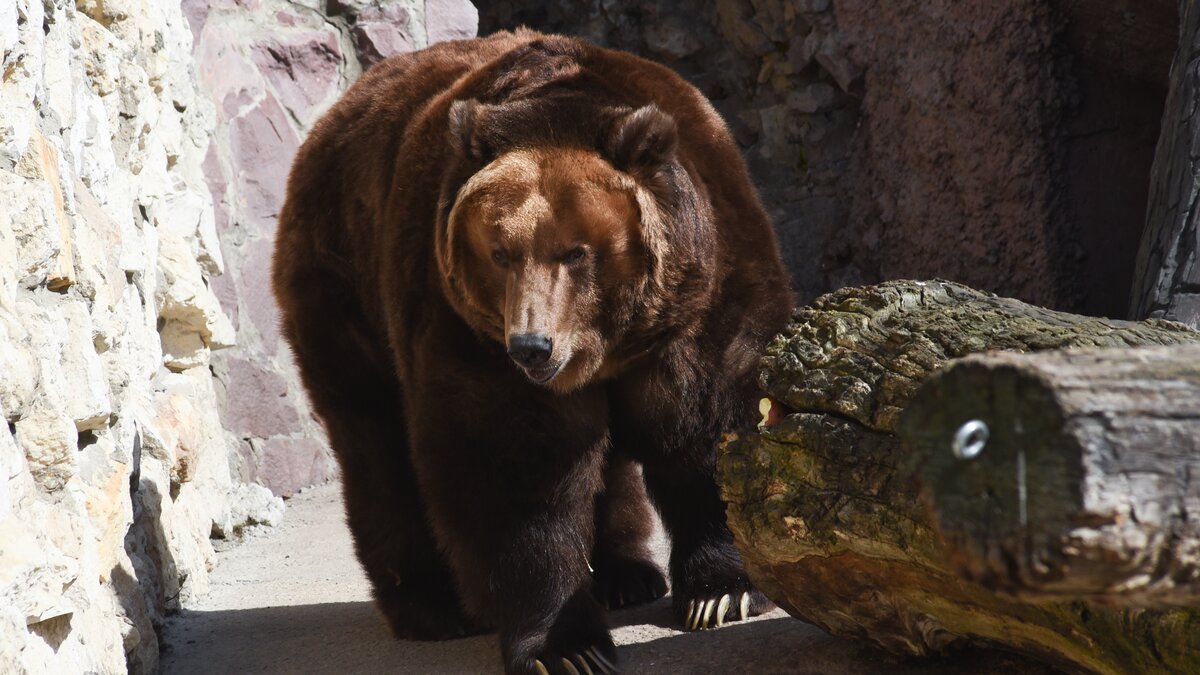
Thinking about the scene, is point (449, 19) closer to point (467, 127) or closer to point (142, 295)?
point (142, 295)

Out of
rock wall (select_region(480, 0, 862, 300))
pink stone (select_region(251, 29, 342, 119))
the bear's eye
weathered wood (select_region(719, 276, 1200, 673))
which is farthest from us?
rock wall (select_region(480, 0, 862, 300))

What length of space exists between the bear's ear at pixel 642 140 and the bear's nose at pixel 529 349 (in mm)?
633

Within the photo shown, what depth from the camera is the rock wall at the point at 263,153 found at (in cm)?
654

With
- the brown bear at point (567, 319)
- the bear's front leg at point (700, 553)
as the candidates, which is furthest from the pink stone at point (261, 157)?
the bear's front leg at point (700, 553)

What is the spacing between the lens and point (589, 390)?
3893 millimetres

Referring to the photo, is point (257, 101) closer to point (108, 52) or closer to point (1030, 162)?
point (108, 52)

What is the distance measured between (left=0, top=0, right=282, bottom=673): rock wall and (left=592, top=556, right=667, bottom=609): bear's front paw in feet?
4.95

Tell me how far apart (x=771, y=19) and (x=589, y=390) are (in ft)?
13.5

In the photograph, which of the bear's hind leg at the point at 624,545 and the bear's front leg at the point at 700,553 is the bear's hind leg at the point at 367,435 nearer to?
the bear's hind leg at the point at 624,545

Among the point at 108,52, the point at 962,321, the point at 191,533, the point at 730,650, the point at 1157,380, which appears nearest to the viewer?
the point at 1157,380

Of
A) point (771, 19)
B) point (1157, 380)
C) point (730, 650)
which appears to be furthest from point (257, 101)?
point (1157, 380)

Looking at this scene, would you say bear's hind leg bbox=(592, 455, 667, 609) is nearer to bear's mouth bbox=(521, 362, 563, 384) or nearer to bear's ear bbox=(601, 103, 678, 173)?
bear's mouth bbox=(521, 362, 563, 384)

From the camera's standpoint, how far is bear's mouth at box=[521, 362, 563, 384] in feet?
11.7

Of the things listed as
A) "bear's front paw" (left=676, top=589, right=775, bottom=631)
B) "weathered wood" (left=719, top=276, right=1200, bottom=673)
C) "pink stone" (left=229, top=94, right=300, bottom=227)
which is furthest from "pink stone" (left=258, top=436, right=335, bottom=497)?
"weathered wood" (left=719, top=276, right=1200, bottom=673)
